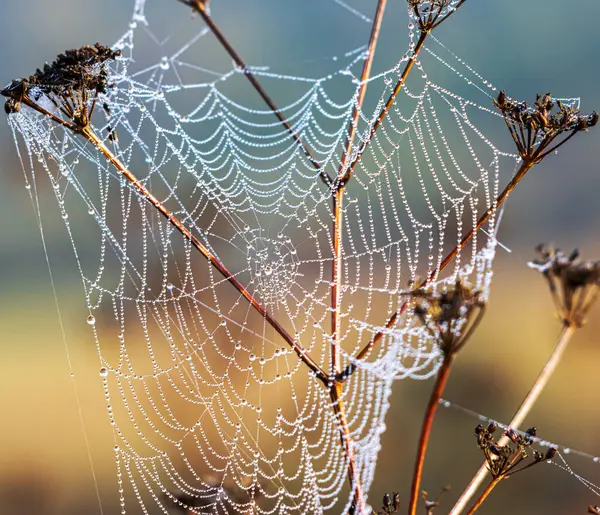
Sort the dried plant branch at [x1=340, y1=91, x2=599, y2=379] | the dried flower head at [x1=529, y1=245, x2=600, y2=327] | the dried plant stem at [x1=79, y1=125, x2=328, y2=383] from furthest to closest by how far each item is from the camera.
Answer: the dried plant branch at [x1=340, y1=91, x2=599, y2=379] → the dried plant stem at [x1=79, y1=125, x2=328, y2=383] → the dried flower head at [x1=529, y1=245, x2=600, y2=327]

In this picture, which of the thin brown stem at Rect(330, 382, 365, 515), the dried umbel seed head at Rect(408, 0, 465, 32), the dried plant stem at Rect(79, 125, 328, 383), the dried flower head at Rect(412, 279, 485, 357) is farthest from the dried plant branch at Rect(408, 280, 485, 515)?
the dried umbel seed head at Rect(408, 0, 465, 32)

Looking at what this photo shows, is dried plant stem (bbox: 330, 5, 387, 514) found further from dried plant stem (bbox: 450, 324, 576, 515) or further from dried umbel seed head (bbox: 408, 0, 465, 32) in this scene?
dried plant stem (bbox: 450, 324, 576, 515)

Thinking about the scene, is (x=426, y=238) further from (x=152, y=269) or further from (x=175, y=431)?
(x=175, y=431)

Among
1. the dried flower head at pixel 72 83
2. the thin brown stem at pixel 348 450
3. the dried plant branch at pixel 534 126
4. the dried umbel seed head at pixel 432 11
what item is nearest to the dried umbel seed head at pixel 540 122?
the dried plant branch at pixel 534 126

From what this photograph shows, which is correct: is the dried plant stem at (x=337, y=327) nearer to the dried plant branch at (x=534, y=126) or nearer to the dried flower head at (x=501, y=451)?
the dried plant branch at (x=534, y=126)

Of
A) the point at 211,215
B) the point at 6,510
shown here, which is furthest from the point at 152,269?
the point at 6,510
